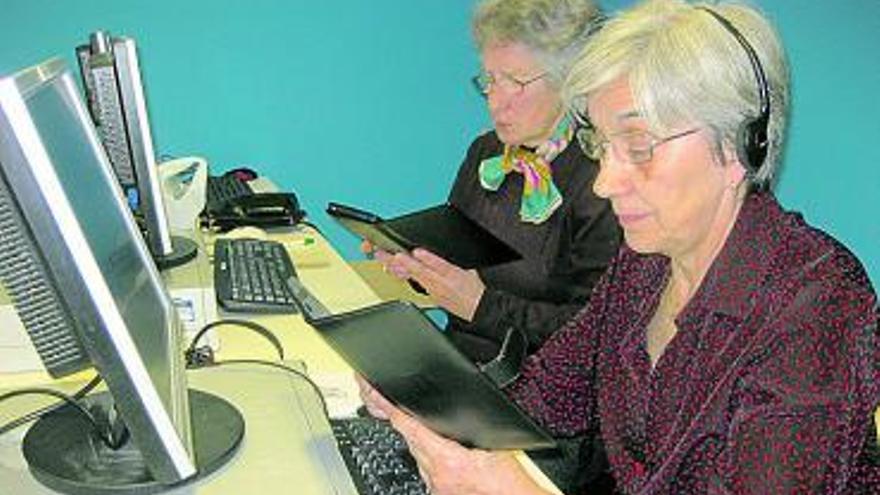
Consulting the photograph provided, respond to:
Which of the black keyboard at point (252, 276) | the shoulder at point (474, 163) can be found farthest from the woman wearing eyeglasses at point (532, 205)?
the black keyboard at point (252, 276)

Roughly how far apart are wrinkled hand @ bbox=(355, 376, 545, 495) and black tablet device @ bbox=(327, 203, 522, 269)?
2.49 feet

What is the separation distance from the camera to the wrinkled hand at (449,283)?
1.87 m

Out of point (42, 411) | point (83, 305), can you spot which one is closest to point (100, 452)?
point (42, 411)

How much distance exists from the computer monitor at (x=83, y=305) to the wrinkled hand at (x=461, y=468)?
210mm

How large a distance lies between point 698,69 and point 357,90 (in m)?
2.02

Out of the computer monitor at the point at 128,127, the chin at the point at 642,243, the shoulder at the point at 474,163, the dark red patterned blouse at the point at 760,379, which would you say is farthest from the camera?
the shoulder at the point at 474,163

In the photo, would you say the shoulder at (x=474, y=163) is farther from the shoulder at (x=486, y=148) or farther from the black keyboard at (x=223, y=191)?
the black keyboard at (x=223, y=191)

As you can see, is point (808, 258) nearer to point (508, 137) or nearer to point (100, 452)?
point (100, 452)

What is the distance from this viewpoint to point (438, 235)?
6.15 feet

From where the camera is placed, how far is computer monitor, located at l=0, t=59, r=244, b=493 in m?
0.62

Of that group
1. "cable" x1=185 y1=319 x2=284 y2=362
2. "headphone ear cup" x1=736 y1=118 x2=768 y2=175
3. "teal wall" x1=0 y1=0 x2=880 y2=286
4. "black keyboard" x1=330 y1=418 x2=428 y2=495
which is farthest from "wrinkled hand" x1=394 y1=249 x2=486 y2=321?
"teal wall" x1=0 y1=0 x2=880 y2=286

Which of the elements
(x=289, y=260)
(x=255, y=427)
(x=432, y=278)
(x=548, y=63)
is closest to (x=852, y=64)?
(x=548, y=63)

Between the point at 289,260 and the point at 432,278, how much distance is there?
279mm

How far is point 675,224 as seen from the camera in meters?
1.11
